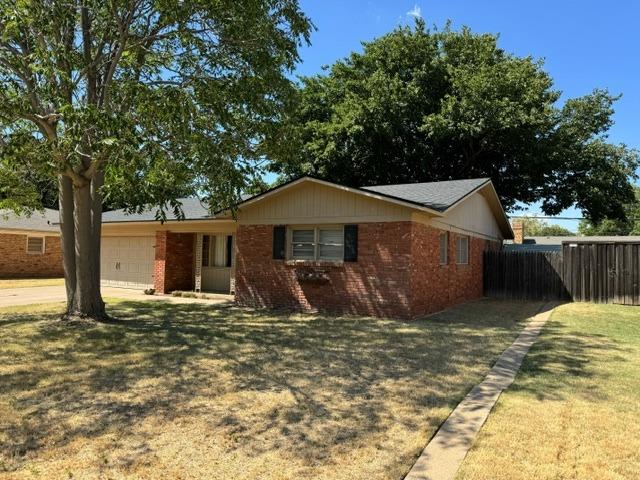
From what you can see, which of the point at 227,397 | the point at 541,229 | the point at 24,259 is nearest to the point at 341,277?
the point at 227,397

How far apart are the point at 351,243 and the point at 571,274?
9383 mm

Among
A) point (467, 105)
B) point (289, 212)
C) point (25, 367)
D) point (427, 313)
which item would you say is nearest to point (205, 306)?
point (289, 212)

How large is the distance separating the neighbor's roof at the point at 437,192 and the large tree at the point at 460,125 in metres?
9.28

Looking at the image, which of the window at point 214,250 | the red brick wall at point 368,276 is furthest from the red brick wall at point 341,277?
the window at point 214,250

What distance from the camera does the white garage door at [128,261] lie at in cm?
1859

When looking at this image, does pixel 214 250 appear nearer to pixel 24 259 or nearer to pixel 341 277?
pixel 341 277

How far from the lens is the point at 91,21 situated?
372 inches

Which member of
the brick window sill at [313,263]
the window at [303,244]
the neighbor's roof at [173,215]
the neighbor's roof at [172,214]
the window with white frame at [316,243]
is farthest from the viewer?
the neighbor's roof at [172,214]

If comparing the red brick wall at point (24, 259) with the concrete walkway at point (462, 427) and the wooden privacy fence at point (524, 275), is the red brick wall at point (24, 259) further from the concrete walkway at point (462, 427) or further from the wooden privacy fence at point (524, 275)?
the concrete walkway at point (462, 427)

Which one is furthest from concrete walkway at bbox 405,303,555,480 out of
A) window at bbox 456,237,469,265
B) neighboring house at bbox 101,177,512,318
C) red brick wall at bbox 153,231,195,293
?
red brick wall at bbox 153,231,195,293

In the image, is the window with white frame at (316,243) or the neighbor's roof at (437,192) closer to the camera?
the neighbor's roof at (437,192)

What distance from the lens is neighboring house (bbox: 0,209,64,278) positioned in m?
24.0

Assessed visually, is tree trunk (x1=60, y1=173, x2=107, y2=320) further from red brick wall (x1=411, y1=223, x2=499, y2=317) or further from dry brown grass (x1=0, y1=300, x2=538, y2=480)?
red brick wall (x1=411, y1=223, x2=499, y2=317)

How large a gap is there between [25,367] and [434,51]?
85.3 ft
